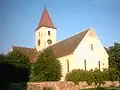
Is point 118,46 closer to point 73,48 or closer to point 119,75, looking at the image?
point 119,75

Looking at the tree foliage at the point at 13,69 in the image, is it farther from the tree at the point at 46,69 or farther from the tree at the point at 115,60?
the tree at the point at 115,60

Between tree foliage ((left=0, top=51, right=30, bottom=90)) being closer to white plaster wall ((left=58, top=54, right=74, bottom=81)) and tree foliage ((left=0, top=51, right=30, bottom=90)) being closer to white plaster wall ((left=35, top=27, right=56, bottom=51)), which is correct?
white plaster wall ((left=58, top=54, right=74, bottom=81))

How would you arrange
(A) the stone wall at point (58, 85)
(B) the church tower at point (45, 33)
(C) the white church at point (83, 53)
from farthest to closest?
(B) the church tower at point (45, 33), (C) the white church at point (83, 53), (A) the stone wall at point (58, 85)

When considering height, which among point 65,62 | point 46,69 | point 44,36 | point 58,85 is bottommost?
point 58,85

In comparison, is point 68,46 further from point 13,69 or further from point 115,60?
point 13,69

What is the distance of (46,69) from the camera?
43.6 metres

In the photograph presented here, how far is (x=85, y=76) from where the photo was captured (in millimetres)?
43531

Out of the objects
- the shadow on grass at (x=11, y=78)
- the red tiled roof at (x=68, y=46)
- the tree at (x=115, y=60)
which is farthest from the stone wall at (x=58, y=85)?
the red tiled roof at (x=68, y=46)

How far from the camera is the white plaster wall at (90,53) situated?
157ft

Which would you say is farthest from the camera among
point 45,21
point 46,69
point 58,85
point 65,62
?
point 45,21

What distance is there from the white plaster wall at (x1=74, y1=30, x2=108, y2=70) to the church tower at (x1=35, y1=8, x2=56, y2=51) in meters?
18.1

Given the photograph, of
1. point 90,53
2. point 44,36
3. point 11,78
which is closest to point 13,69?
point 11,78

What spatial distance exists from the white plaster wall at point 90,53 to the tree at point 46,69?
14.7ft

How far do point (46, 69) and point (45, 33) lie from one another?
75.8 feet
